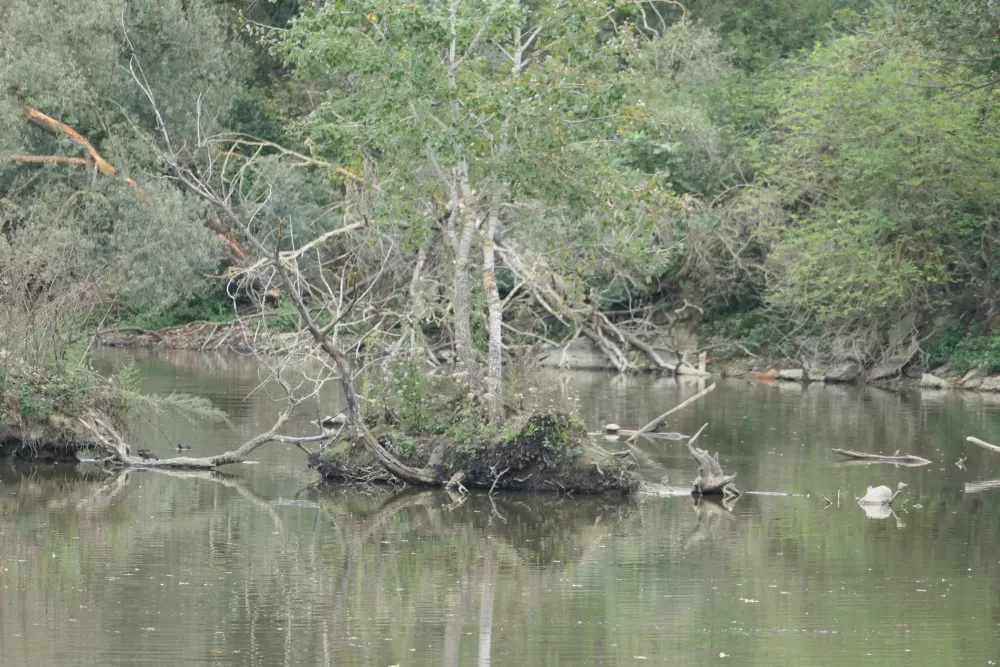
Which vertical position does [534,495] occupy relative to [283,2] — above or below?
below

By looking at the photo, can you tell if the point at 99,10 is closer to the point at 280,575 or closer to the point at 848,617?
the point at 280,575

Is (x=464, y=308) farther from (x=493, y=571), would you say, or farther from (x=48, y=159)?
(x=48, y=159)

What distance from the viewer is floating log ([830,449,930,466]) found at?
22.6m

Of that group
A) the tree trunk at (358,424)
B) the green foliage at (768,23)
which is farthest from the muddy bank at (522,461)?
the green foliage at (768,23)

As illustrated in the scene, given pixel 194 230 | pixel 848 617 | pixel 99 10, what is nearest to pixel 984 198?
pixel 194 230

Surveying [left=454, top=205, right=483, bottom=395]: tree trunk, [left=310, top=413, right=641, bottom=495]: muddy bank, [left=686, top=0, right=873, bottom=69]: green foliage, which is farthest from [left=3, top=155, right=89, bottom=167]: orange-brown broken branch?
[left=686, top=0, right=873, bottom=69]: green foliage

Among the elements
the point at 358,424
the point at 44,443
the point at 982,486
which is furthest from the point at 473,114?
the point at 982,486

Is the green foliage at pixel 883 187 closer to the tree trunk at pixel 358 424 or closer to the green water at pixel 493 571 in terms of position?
the green water at pixel 493 571

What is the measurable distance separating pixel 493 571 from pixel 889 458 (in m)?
9.80

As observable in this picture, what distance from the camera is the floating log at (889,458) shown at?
2261 cm

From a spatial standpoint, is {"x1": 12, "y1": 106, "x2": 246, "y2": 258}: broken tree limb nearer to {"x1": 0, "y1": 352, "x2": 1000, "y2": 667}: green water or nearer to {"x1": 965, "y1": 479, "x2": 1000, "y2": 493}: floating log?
{"x1": 0, "y1": 352, "x2": 1000, "y2": 667}: green water

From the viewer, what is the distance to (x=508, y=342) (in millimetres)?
31188

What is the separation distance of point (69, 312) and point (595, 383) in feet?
56.7

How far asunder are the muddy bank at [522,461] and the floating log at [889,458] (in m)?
4.90
